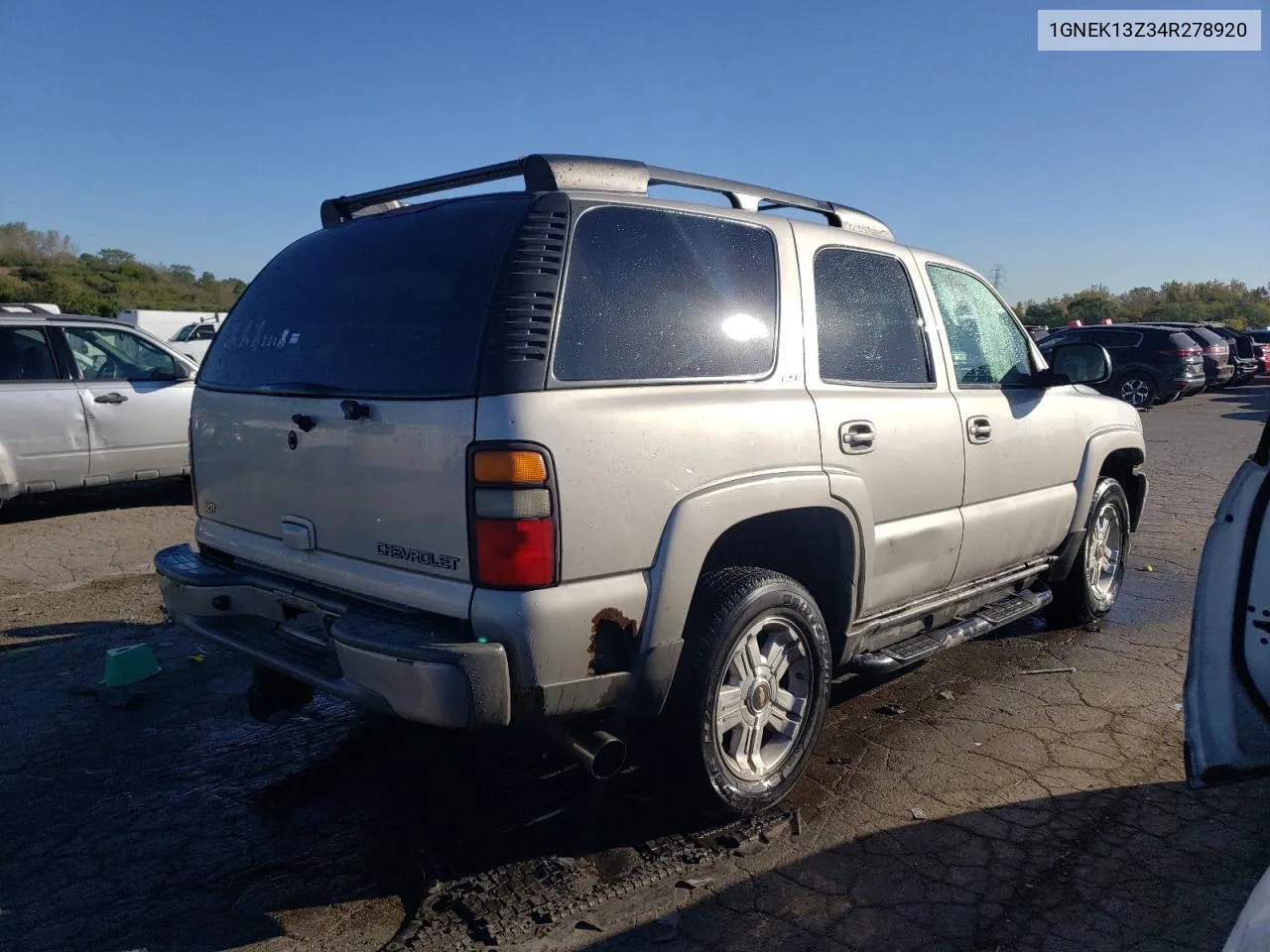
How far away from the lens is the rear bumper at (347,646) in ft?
8.81

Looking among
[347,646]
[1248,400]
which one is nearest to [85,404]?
[347,646]

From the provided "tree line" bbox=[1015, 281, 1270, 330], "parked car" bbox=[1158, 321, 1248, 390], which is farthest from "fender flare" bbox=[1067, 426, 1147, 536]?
"tree line" bbox=[1015, 281, 1270, 330]

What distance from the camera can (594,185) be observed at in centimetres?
320

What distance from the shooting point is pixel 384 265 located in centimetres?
331

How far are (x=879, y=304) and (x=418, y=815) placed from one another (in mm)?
2651

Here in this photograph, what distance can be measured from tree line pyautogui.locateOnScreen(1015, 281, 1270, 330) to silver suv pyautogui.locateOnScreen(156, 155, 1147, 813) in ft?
187

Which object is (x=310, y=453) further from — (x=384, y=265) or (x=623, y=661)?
(x=623, y=661)

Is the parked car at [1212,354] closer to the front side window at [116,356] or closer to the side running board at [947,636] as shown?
the side running board at [947,636]

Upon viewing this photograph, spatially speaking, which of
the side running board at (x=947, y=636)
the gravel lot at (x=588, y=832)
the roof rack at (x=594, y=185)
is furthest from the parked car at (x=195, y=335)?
the side running board at (x=947, y=636)

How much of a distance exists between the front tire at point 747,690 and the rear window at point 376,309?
1.09m

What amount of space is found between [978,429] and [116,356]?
7331mm

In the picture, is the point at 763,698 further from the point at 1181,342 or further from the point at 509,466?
the point at 1181,342

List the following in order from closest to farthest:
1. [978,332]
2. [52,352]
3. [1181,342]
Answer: [978,332] → [52,352] → [1181,342]

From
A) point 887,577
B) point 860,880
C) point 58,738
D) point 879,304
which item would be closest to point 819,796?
point 860,880
